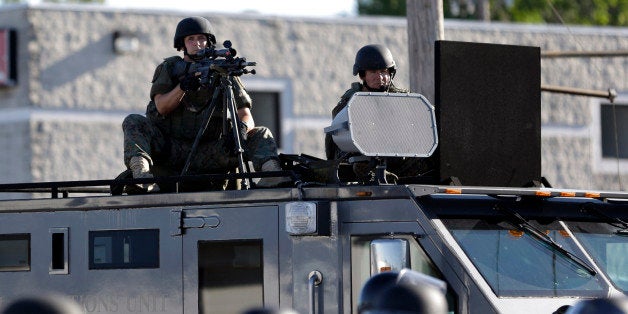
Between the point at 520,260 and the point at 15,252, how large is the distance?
322 cm

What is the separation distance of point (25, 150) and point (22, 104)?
0.72m

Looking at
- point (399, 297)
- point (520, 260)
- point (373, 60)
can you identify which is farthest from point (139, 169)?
point (399, 297)

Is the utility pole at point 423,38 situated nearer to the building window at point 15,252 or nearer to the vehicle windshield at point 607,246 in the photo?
the vehicle windshield at point 607,246

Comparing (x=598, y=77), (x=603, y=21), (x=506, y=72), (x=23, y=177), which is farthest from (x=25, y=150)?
(x=603, y=21)

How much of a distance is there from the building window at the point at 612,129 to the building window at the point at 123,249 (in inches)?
743

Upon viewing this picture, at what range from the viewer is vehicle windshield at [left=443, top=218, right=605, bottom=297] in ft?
26.8

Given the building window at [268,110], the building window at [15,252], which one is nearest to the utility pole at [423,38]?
the building window at [15,252]

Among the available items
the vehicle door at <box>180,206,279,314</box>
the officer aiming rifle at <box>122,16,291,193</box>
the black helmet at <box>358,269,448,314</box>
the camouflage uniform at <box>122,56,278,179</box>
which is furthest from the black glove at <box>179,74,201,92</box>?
the black helmet at <box>358,269,448,314</box>

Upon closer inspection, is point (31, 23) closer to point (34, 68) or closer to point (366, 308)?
point (34, 68)

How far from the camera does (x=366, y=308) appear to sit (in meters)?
6.48

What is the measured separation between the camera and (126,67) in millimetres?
23812

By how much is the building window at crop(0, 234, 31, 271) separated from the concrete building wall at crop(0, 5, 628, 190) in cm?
1369

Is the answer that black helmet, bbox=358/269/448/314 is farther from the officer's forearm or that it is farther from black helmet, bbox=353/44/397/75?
the officer's forearm

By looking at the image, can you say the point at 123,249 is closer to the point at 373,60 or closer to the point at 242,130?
the point at 242,130
